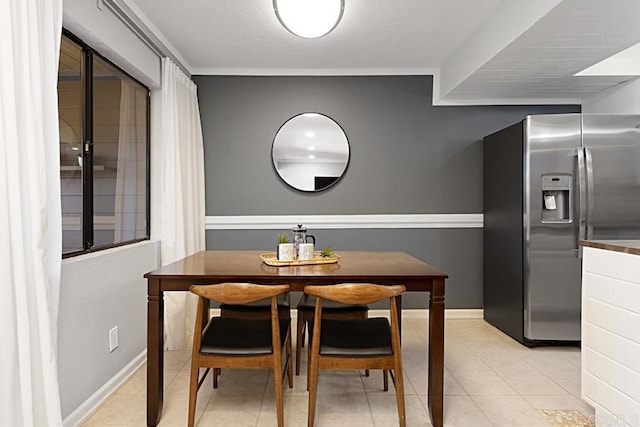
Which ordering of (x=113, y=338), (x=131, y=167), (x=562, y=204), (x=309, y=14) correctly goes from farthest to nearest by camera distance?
(x=562, y=204)
(x=131, y=167)
(x=113, y=338)
(x=309, y=14)

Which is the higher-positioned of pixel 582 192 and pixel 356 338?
pixel 582 192

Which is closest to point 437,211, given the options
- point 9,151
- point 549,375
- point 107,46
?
point 549,375

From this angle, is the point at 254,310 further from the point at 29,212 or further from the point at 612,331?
the point at 612,331

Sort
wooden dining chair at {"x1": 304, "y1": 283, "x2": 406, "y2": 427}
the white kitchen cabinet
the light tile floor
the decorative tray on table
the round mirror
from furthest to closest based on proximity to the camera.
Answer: the round mirror → the decorative tray on table → the light tile floor → wooden dining chair at {"x1": 304, "y1": 283, "x2": 406, "y2": 427} → the white kitchen cabinet

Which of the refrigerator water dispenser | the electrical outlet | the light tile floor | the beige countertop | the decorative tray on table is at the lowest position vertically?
the light tile floor

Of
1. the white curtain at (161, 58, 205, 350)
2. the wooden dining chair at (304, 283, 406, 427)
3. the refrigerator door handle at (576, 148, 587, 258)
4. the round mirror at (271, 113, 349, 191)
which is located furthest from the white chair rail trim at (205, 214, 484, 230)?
the wooden dining chair at (304, 283, 406, 427)

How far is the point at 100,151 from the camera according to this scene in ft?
8.60

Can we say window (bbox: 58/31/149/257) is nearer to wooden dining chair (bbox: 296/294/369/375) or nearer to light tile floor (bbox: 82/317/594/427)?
light tile floor (bbox: 82/317/594/427)

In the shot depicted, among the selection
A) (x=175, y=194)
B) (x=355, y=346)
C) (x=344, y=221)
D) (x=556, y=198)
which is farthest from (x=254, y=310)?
(x=556, y=198)

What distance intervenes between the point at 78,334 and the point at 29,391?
0.75 meters

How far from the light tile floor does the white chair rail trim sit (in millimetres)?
1303

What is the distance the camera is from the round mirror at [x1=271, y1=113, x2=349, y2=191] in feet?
13.4

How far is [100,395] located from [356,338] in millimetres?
1492

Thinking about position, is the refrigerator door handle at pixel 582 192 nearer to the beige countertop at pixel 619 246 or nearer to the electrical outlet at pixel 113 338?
the beige countertop at pixel 619 246
